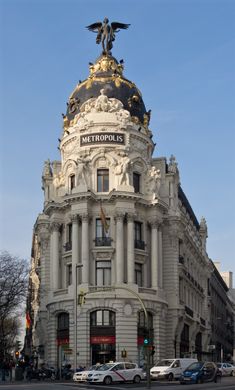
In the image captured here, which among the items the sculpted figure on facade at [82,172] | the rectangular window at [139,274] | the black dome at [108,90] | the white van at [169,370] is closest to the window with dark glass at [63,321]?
the rectangular window at [139,274]

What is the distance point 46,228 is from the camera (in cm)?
7950

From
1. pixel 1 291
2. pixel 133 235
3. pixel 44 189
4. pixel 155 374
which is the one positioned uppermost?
pixel 44 189

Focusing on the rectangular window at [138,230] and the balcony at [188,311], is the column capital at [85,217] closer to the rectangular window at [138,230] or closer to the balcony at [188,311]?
the rectangular window at [138,230]

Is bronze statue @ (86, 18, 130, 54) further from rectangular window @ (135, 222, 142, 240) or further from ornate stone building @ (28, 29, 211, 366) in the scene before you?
rectangular window @ (135, 222, 142, 240)

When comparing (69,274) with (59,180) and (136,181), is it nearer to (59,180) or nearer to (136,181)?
(59,180)

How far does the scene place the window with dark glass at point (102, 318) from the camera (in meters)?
70.3

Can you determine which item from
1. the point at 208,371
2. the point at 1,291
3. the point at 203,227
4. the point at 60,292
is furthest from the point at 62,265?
the point at 203,227

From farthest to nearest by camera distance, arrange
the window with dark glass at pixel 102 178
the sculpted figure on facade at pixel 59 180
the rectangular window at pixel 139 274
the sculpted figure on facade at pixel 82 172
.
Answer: the sculpted figure on facade at pixel 59 180, the window with dark glass at pixel 102 178, the sculpted figure on facade at pixel 82 172, the rectangular window at pixel 139 274

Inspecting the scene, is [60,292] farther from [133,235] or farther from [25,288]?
[133,235]

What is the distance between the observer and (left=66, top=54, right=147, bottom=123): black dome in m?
78.0

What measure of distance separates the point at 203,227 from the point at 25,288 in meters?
42.9

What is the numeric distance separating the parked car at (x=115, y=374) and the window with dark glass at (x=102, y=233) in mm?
18766

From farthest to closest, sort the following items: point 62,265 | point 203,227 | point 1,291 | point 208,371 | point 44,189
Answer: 1. point 203,227
2. point 44,189
3. point 62,265
4. point 1,291
5. point 208,371

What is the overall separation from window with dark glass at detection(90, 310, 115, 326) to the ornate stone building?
95 millimetres
